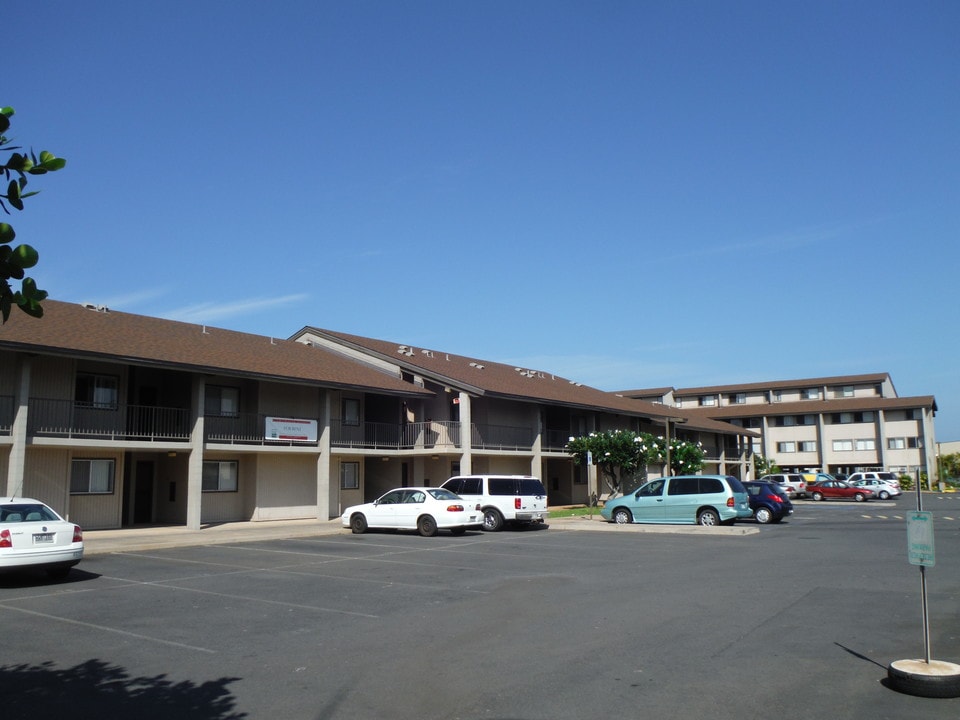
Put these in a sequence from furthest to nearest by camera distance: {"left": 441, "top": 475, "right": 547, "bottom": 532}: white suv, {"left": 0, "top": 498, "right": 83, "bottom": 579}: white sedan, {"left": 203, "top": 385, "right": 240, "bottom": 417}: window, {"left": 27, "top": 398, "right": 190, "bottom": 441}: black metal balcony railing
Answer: {"left": 203, "top": 385, "right": 240, "bottom": 417}: window → {"left": 441, "top": 475, "right": 547, "bottom": 532}: white suv → {"left": 27, "top": 398, "right": 190, "bottom": 441}: black metal balcony railing → {"left": 0, "top": 498, "right": 83, "bottom": 579}: white sedan

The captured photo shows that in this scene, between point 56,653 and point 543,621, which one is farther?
point 543,621

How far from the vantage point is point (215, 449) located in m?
27.0

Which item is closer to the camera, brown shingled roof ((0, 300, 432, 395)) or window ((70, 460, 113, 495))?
brown shingled roof ((0, 300, 432, 395))

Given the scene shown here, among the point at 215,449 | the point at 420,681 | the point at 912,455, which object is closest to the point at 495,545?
the point at 215,449

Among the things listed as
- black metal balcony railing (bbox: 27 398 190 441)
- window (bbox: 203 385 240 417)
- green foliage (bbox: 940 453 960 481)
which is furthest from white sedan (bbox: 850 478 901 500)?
black metal balcony railing (bbox: 27 398 190 441)

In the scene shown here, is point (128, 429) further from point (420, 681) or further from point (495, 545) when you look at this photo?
point (420, 681)

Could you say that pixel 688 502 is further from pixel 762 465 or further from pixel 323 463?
pixel 762 465

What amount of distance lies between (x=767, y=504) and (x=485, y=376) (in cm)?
1425

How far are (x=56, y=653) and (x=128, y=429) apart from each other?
18374 mm

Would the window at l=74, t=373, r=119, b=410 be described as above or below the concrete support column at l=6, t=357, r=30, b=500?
above

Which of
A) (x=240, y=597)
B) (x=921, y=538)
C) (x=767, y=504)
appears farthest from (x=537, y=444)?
(x=921, y=538)

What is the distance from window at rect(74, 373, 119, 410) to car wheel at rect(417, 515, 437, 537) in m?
9.96

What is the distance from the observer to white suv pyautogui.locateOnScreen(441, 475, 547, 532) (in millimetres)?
26984

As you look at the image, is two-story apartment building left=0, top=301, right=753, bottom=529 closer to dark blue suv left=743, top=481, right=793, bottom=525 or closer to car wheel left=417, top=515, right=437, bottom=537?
car wheel left=417, top=515, right=437, bottom=537
